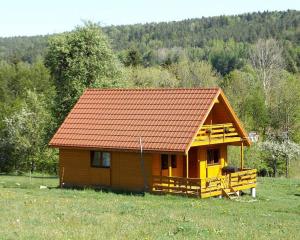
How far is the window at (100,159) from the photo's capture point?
32.8m

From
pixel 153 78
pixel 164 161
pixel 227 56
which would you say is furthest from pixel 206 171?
pixel 227 56

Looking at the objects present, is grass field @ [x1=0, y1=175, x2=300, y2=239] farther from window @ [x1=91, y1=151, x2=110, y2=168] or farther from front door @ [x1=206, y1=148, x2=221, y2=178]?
front door @ [x1=206, y1=148, x2=221, y2=178]

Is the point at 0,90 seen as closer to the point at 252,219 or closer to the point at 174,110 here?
the point at 174,110

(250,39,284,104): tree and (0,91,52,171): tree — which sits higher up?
(250,39,284,104): tree

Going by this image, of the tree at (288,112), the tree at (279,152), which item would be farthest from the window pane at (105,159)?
the tree at (288,112)

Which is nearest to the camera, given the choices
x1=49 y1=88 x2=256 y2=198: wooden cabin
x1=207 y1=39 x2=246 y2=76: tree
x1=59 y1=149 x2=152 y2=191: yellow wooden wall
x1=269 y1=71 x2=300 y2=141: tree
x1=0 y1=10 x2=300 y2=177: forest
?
x1=49 y1=88 x2=256 y2=198: wooden cabin

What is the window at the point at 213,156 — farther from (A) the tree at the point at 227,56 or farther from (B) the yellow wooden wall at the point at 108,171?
(A) the tree at the point at 227,56

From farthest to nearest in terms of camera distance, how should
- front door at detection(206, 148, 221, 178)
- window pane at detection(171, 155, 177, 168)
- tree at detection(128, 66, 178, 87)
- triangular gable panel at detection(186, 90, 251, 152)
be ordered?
tree at detection(128, 66, 178, 87) → front door at detection(206, 148, 221, 178) → triangular gable panel at detection(186, 90, 251, 152) → window pane at detection(171, 155, 177, 168)

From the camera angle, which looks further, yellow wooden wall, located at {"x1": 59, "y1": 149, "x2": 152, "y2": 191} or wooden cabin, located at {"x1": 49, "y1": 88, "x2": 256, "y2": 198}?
yellow wooden wall, located at {"x1": 59, "y1": 149, "x2": 152, "y2": 191}

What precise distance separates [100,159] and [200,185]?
6.70 meters

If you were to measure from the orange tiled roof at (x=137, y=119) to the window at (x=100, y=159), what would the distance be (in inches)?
35.1

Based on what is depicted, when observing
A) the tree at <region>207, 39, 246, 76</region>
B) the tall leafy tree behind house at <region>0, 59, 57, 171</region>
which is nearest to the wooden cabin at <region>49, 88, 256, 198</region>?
the tall leafy tree behind house at <region>0, 59, 57, 171</region>

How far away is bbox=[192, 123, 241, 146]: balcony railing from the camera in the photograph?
102ft

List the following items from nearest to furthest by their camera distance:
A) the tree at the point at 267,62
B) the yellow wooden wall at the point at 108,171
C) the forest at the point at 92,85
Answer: the yellow wooden wall at the point at 108,171, the forest at the point at 92,85, the tree at the point at 267,62
